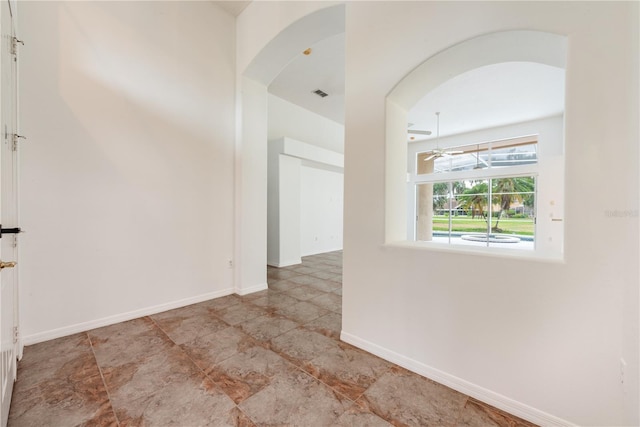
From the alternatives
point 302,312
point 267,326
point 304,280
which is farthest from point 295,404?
point 304,280

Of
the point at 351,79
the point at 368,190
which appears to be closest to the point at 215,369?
the point at 368,190

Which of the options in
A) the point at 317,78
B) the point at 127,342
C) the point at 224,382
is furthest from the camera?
the point at 317,78

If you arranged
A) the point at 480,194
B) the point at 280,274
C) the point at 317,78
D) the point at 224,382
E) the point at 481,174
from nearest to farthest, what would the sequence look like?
1. the point at 224,382
2. the point at 280,274
3. the point at 317,78
4. the point at 481,174
5. the point at 480,194

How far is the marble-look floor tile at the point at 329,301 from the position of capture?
10.2 ft

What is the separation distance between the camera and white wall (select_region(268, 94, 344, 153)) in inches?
231

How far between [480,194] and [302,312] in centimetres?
820

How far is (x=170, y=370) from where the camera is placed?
1.91m

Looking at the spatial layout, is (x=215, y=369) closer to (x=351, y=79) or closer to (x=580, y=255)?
(x=580, y=255)

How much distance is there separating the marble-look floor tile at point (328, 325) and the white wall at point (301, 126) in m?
4.24

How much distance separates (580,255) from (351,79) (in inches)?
81.0

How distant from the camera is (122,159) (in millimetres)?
2730

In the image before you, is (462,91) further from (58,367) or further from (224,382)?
(58,367)

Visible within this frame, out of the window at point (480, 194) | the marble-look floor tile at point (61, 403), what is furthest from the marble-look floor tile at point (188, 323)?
the window at point (480, 194)

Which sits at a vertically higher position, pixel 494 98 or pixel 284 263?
pixel 494 98
